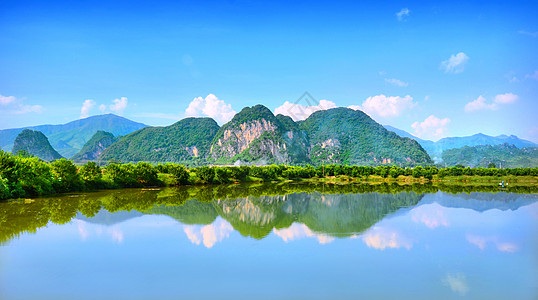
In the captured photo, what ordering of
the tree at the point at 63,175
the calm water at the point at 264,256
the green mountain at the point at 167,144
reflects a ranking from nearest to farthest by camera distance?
the calm water at the point at 264,256
the tree at the point at 63,175
the green mountain at the point at 167,144

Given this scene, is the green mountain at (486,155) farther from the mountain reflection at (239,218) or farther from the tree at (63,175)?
A: the tree at (63,175)

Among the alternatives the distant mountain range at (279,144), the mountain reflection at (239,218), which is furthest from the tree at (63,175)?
the distant mountain range at (279,144)

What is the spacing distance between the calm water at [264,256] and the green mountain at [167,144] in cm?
14266

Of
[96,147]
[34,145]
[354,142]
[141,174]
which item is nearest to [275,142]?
[354,142]

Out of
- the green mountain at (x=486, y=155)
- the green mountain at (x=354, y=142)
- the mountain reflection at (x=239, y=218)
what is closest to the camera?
the mountain reflection at (x=239, y=218)

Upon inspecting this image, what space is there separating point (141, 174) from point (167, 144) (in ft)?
455

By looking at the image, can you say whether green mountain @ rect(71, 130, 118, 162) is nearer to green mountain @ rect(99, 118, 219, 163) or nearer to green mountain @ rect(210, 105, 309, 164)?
green mountain @ rect(99, 118, 219, 163)

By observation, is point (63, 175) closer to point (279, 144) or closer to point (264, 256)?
point (264, 256)

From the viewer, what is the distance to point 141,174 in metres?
37.7

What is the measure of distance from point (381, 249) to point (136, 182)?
32163mm

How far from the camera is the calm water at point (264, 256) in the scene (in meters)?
7.55

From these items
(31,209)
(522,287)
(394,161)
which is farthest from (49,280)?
(394,161)

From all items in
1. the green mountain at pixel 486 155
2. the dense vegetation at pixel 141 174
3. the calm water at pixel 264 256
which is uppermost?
the green mountain at pixel 486 155

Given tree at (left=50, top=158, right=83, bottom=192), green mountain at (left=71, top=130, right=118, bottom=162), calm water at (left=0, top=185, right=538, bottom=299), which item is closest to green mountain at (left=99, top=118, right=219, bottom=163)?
green mountain at (left=71, top=130, right=118, bottom=162)
